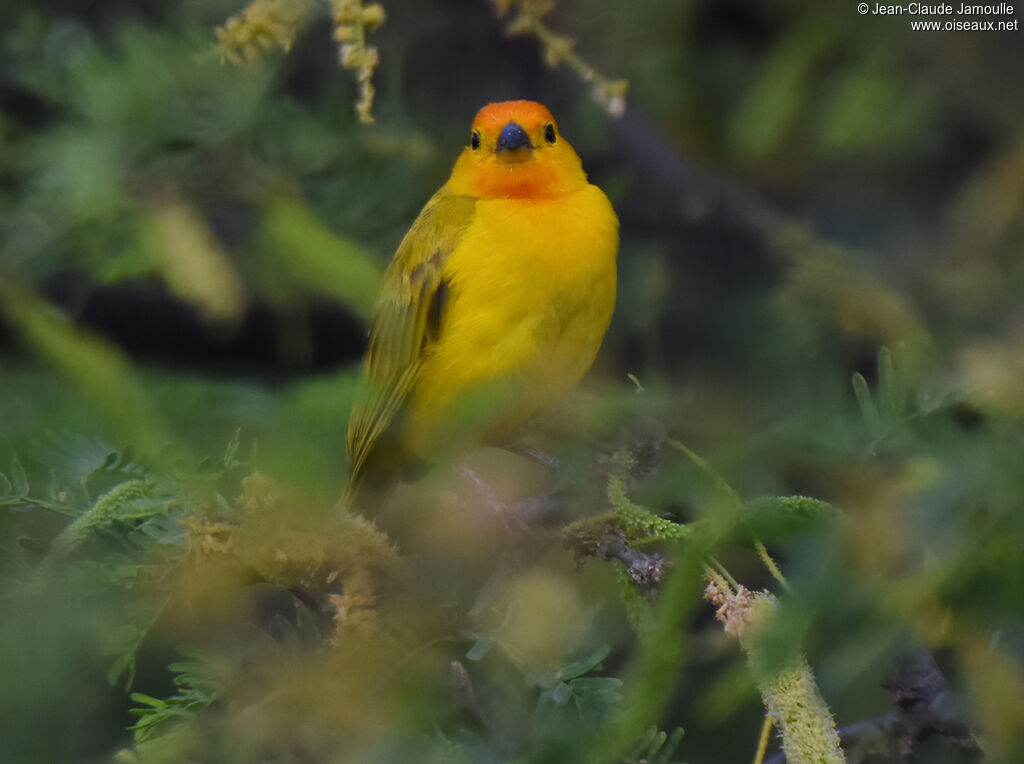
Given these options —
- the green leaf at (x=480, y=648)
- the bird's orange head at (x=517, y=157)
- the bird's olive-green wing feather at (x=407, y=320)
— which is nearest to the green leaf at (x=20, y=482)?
the green leaf at (x=480, y=648)

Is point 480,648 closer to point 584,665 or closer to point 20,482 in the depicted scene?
point 584,665

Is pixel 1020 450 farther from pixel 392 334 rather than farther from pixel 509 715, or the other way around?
pixel 392 334

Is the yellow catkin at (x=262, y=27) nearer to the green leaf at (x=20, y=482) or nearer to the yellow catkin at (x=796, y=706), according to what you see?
the green leaf at (x=20, y=482)

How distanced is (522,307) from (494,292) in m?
0.08

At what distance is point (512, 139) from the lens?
9.96 ft

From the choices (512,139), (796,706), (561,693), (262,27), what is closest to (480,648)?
(561,693)

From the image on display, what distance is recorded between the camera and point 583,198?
10.0 ft

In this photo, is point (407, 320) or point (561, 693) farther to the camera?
point (407, 320)

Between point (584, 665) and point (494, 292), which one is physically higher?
point (494, 292)

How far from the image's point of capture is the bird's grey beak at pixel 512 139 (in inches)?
120

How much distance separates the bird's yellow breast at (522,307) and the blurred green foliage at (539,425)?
6.5 inches

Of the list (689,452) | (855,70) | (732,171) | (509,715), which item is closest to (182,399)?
(509,715)

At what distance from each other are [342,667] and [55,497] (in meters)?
0.50

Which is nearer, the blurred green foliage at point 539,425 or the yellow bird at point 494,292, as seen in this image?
the blurred green foliage at point 539,425
